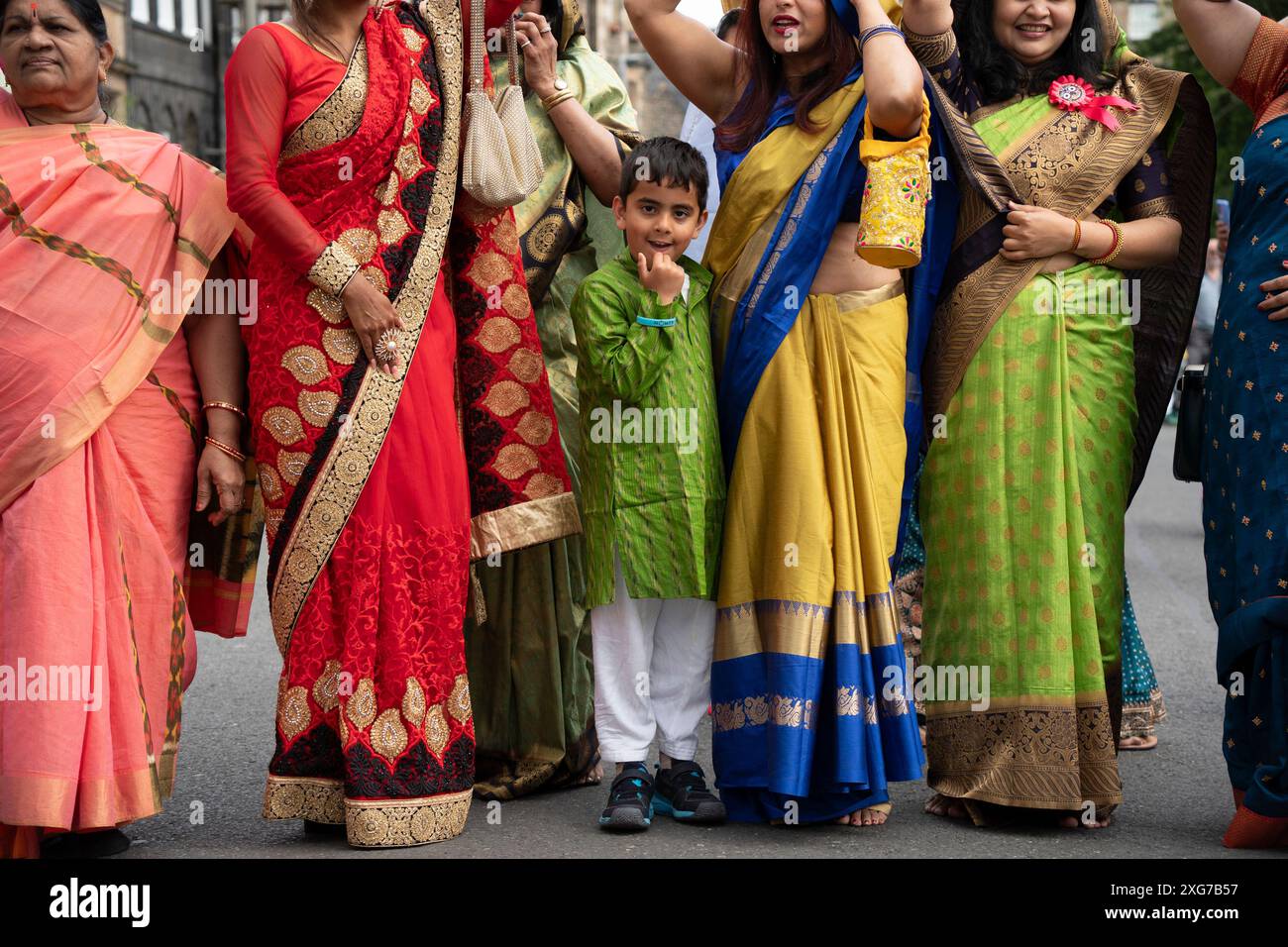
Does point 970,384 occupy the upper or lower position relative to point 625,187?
lower

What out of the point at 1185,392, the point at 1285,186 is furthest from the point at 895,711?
the point at 1285,186

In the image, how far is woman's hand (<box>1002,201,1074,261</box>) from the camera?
4375 mm

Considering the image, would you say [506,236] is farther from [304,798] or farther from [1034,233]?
[304,798]

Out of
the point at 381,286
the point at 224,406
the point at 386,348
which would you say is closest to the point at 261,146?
the point at 381,286

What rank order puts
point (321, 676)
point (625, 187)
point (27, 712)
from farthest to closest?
1. point (625, 187)
2. point (321, 676)
3. point (27, 712)

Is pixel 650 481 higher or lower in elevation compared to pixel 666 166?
lower

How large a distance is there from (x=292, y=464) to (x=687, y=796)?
1.25m

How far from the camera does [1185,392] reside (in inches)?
179

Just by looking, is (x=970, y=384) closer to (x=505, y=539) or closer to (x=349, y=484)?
(x=505, y=539)

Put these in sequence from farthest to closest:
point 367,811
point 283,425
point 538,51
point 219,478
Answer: point 538,51, point 219,478, point 283,425, point 367,811

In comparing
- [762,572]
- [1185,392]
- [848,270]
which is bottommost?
[762,572]

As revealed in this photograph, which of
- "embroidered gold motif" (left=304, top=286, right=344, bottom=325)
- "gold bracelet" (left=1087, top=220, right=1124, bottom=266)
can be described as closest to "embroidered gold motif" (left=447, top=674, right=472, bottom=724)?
"embroidered gold motif" (left=304, top=286, right=344, bottom=325)

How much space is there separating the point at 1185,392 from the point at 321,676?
227 cm

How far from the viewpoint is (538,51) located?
4785 millimetres
